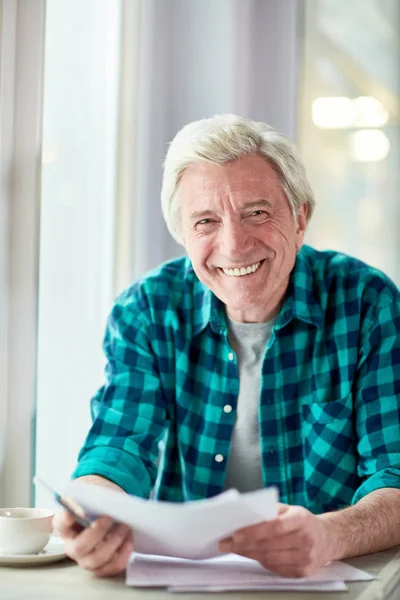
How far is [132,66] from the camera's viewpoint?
93.5 inches

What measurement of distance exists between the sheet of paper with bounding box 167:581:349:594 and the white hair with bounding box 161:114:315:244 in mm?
778

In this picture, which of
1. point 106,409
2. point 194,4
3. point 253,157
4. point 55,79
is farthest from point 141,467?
point 194,4

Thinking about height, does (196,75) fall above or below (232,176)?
above

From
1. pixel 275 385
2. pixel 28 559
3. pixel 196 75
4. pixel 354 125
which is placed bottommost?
pixel 28 559

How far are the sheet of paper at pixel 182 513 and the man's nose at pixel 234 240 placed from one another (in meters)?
0.62

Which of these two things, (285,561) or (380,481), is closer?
(285,561)

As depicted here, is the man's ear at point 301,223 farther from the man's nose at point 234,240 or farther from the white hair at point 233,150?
the man's nose at point 234,240

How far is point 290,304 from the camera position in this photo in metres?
1.64

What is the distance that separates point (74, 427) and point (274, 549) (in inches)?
46.5

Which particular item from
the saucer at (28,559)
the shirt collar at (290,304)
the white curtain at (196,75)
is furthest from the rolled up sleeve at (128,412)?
the white curtain at (196,75)

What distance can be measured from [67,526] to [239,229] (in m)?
0.65

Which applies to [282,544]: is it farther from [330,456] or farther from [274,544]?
[330,456]

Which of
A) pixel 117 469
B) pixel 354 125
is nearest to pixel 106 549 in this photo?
pixel 117 469

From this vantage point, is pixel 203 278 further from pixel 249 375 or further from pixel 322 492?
pixel 322 492
